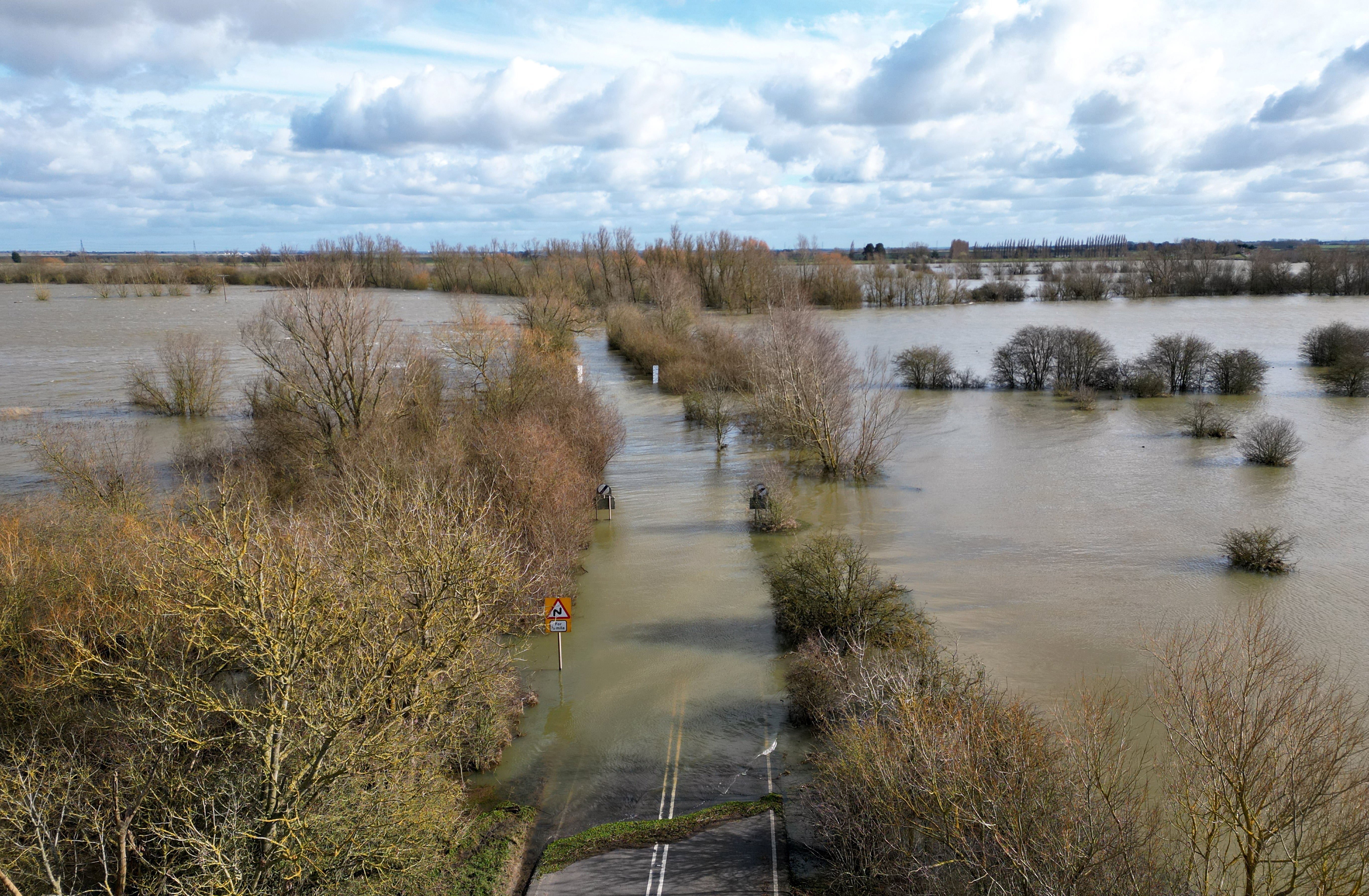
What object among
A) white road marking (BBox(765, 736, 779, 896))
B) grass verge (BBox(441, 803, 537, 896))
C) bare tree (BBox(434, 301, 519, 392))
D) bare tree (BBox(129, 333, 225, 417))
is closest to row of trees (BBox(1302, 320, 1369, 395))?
bare tree (BBox(434, 301, 519, 392))

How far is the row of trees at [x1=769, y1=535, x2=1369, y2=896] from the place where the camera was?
370 inches

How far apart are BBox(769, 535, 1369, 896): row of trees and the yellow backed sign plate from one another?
21.3ft

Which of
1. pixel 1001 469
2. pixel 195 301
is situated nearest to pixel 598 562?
pixel 1001 469

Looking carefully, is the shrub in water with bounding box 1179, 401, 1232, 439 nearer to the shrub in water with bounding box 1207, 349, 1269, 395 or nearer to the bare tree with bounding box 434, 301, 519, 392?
the shrub in water with bounding box 1207, 349, 1269, 395

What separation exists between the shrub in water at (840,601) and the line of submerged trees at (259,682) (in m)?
6.45

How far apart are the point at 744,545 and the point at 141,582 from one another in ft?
62.3

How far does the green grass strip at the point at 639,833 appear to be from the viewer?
1306 centimetres

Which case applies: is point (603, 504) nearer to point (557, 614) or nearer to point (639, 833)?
point (557, 614)

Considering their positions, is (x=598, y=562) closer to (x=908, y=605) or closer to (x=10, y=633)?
(x=908, y=605)

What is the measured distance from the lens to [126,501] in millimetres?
22344

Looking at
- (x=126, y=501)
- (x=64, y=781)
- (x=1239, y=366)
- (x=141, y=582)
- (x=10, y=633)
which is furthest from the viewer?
(x=1239, y=366)

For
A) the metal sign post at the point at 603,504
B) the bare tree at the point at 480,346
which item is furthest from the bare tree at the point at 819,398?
the bare tree at the point at 480,346

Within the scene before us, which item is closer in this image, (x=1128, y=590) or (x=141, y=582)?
(x=141, y=582)

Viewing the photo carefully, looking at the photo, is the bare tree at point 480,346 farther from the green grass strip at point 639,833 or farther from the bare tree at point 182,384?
the green grass strip at point 639,833
